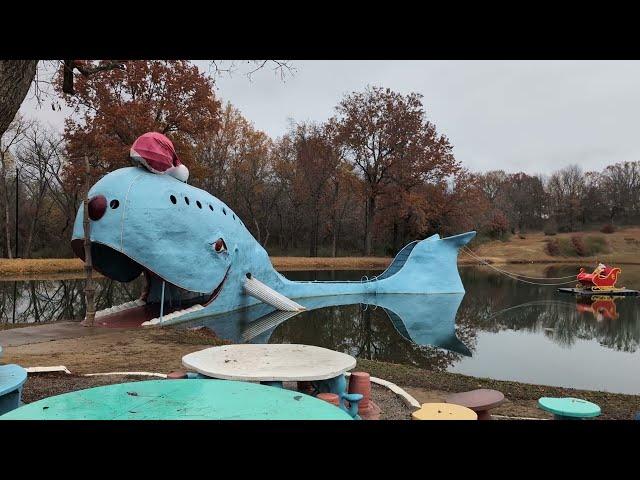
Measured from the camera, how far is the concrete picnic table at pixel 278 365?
14.1 feet

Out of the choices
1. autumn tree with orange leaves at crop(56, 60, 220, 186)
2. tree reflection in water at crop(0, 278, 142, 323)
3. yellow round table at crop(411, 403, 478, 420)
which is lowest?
tree reflection in water at crop(0, 278, 142, 323)

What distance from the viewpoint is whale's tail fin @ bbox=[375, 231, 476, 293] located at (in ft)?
68.6

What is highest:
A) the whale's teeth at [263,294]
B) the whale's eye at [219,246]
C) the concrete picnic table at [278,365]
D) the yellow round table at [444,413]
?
the whale's eye at [219,246]

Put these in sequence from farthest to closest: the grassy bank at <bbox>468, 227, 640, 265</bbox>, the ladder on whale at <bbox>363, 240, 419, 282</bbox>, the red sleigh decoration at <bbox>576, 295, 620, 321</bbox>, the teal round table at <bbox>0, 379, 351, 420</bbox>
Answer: the grassy bank at <bbox>468, 227, 640, 265</bbox>
the ladder on whale at <bbox>363, 240, 419, 282</bbox>
the red sleigh decoration at <bbox>576, 295, 620, 321</bbox>
the teal round table at <bbox>0, 379, 351, 420</bbox>

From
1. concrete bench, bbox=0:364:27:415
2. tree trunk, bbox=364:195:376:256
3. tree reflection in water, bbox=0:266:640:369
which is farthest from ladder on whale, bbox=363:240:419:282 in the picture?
concrete bench, bbox=0:364:27:415

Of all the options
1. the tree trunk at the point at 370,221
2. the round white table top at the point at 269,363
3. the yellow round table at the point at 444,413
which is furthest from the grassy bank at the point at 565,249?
the yellow round table at the point at 444,413

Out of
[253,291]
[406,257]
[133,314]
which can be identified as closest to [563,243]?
[406,257]

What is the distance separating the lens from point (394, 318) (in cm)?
1547

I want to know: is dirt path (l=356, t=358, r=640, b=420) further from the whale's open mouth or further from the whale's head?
the whale's open mouth

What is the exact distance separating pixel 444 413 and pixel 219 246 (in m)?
9.98

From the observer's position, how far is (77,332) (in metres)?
10.2

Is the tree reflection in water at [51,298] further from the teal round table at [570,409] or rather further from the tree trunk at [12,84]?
the teal round table at [570,409]

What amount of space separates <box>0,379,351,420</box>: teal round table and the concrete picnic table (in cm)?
128
